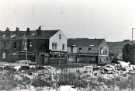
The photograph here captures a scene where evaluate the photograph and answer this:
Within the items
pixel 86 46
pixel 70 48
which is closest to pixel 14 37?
pixel 70 48

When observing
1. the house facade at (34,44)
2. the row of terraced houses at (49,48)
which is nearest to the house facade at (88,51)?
the row of terraced houses at (49,48)

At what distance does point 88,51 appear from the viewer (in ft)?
98.4

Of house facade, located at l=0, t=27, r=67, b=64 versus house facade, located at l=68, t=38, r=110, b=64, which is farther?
house facade, located at l=68, t=38, r=110, b=64

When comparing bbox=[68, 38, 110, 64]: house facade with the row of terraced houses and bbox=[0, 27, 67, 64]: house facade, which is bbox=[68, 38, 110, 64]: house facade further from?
bbox=[0, 27, 67, 64]: house facade

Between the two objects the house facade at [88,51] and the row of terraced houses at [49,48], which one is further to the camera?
the house facade at [88,51]

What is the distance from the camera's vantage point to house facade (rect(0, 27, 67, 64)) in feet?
81.0

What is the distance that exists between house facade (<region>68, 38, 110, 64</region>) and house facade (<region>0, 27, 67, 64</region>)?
972 mm

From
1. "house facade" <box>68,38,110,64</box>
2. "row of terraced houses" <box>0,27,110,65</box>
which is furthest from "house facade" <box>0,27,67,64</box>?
"house facade" <box>68,38,110,64</box>

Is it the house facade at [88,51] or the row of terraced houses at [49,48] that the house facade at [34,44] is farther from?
the house facade at [88,51]

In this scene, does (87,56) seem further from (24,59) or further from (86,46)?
(24,59)

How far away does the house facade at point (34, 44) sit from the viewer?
2468cm

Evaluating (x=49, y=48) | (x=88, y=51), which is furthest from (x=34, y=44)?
(x=88, y=51)

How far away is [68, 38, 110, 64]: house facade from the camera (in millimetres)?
26745

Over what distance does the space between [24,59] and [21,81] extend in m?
12.0
